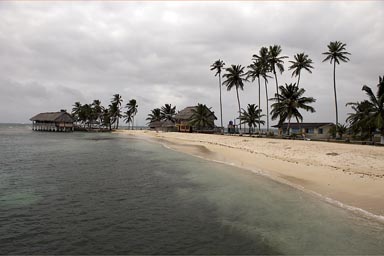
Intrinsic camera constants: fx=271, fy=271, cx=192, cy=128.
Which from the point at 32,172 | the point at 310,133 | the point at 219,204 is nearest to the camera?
the point at 219,204

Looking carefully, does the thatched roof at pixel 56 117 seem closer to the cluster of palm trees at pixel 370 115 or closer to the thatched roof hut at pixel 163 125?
the thatched roof hut at pixel 163 125

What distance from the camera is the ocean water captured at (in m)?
8.13

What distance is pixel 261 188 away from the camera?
15.6m

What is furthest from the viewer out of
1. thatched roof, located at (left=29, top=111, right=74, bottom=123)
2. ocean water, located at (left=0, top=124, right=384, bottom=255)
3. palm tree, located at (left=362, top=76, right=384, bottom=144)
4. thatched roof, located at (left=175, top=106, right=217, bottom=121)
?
thatched roof, located at (left=29, top=111, right=74, bottom=123)

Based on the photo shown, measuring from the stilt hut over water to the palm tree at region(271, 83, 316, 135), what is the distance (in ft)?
278

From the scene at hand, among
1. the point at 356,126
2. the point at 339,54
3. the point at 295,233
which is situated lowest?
the point at 295,233

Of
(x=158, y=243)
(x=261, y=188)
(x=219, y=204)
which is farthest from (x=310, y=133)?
(x=158, y=243)

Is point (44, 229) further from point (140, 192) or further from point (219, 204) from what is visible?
point (219, 204)

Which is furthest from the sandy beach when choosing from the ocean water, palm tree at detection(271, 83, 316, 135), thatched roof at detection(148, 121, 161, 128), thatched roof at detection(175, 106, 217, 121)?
thatched roof at detection(148, 121, 161, 128)

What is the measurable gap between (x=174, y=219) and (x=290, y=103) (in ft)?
132

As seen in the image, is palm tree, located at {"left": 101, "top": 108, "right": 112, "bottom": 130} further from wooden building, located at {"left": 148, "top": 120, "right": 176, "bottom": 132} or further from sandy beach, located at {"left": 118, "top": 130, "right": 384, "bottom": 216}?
sandy beach, located at {"left": 118, "top": 130, "right": 384, "bottom": 216}

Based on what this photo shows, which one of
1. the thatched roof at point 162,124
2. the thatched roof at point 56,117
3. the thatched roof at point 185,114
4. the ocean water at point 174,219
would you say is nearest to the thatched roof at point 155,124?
the thatched roof at point 162,124

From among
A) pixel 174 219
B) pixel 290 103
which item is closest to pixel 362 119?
pixel 290 103

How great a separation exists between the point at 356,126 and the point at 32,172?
35086mm
